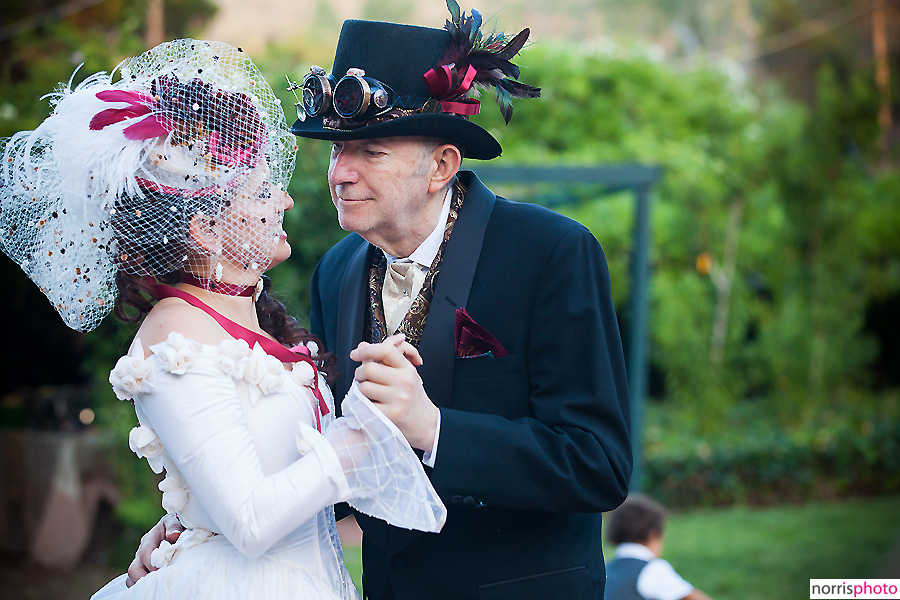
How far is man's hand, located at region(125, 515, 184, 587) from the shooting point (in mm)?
2115

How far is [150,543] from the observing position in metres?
2.17

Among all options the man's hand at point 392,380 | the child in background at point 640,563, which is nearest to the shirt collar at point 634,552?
the child in background at point 640,563

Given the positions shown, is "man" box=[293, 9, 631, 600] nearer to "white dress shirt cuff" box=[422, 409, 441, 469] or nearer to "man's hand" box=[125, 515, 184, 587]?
"white dress shirt cuff" box=[422, 409, 441, 469]

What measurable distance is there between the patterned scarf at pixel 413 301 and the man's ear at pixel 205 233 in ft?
1.74

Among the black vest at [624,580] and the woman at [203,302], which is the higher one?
the woman at [203,302]

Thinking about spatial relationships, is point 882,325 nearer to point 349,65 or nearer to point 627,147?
point 627,147

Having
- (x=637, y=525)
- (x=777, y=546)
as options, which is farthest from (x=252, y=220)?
(x=777, y=546)

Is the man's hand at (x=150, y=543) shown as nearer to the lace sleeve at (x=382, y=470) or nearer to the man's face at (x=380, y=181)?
the lace sleeve at (x=382, y=470)

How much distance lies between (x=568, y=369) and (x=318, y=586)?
2.59ft

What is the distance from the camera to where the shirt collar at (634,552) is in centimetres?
387

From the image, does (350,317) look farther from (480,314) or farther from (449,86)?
(449,86)

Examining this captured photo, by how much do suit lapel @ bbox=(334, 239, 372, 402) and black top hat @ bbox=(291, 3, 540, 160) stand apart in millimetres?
441

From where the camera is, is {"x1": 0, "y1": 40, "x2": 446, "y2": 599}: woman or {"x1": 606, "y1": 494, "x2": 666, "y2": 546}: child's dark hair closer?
{"x1": 0, "y1": 40, "x2": 446, "y2": 599}: woman

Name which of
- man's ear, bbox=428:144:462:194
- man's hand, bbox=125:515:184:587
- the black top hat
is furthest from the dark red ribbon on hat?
man's hand, bbox=125:515:184:587
